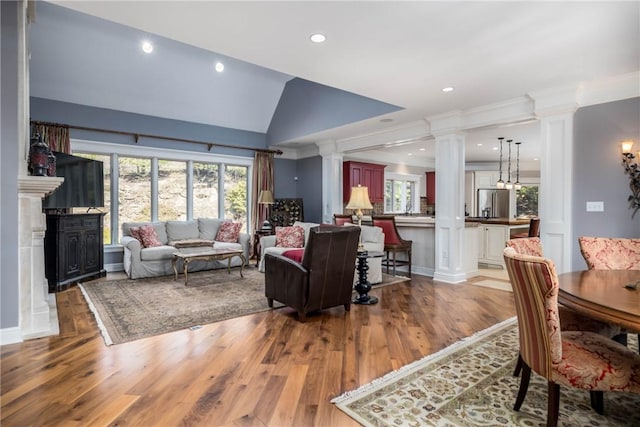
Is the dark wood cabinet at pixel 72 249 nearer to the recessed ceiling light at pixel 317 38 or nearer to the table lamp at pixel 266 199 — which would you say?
the table lamp at pixel 266 199

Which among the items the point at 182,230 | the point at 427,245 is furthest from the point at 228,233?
the point at 427,245

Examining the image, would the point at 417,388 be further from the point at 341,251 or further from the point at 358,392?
the point at 341,251

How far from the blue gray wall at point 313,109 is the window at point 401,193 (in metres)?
3.85

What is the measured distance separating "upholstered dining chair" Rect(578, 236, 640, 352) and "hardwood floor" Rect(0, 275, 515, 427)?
112 cm

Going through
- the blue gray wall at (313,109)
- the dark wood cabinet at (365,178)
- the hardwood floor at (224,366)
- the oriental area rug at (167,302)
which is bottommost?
the hardwood floor at (224,366)

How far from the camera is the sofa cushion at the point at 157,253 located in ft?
18.1

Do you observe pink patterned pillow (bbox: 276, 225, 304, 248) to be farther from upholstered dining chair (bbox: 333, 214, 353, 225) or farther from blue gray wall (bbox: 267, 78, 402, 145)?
blue gray wall (bbox: 267, 78, 402, 145)

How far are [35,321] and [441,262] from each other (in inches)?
195

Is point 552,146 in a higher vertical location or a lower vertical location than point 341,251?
higher

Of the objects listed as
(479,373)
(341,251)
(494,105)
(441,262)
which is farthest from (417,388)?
(494,105)

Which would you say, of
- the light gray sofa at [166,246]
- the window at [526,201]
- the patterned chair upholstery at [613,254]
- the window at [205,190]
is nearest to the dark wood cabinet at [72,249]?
the light gray sofa at [166,246]

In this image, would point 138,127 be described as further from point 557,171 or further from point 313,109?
point 557,171

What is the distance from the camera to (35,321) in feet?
9.91

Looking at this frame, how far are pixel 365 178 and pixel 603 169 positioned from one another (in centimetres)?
532
